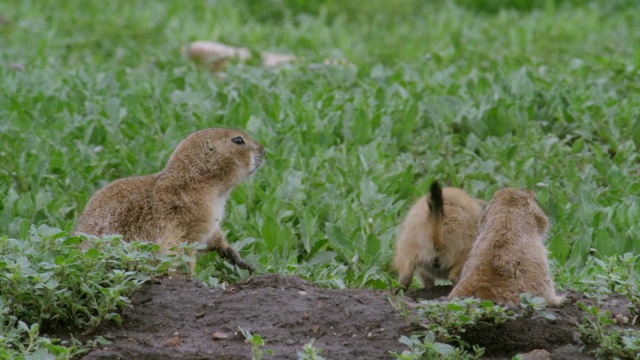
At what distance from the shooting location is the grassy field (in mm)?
7039

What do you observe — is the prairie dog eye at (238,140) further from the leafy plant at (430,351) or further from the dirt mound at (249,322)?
the leafy plant at (430,351)

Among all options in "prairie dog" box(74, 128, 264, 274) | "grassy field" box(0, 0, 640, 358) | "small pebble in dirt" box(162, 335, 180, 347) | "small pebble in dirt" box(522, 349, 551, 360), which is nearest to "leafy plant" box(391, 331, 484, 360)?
"small pebble in dirt" box(522, 349, 551, 360)

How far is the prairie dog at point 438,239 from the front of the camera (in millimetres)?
5746

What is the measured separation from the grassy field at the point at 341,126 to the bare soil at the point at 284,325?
938mm

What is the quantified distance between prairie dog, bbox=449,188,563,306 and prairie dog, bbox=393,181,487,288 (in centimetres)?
36

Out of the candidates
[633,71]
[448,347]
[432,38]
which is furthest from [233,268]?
[432,38]

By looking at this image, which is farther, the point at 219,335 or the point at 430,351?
the point at 219,335

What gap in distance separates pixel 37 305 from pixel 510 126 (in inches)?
189

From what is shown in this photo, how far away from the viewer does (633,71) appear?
9820 mm

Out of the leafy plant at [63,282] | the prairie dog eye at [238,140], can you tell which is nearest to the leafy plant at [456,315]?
the leafy plant at [63,282]

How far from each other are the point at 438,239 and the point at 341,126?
3.03 metres

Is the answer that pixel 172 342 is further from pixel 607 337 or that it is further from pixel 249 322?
pixel 607 337

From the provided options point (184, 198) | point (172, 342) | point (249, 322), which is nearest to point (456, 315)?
point (249, 322)

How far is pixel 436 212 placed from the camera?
566cm
